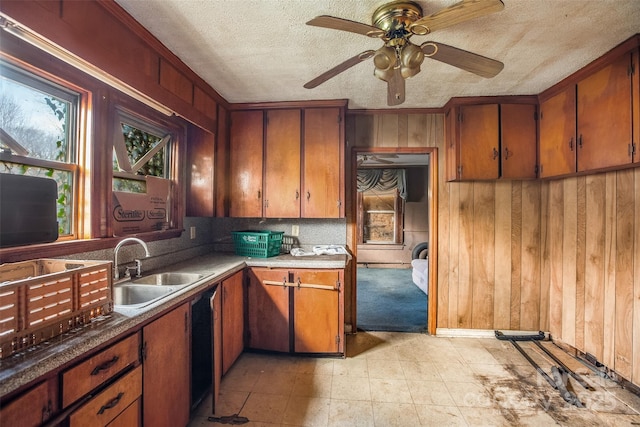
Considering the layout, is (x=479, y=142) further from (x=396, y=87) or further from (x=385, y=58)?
(x=385, y=58)

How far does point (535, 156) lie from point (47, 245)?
12.1 feet

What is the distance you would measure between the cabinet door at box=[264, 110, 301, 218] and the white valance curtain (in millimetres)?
4041

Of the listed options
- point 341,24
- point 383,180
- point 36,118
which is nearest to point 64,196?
point 36,118

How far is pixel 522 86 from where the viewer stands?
246cm

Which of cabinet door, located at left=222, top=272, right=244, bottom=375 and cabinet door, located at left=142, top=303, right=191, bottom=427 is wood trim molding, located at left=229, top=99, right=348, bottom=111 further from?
cabinet door, located at left=142, top=303, right=191, bottom=427

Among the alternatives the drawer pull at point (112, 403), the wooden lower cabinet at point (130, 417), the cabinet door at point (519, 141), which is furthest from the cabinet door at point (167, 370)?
the cabinet door at point (519, 141)

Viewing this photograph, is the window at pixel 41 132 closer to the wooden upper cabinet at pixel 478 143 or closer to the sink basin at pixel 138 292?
the sink basin at pixel 138 292

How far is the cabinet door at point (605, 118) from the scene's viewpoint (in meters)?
1.86

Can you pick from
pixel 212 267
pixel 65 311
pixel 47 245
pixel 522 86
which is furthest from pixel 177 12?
pixel 522 86

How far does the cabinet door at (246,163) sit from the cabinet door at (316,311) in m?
0.85

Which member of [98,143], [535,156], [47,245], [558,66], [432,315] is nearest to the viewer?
[47,245]

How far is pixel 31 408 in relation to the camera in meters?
0.85

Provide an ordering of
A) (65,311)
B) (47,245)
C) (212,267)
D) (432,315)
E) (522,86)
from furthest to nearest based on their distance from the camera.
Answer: (432,315), (522,86), (212,267), (47,245), (65,311)

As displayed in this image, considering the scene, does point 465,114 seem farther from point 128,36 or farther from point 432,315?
point 128,36
